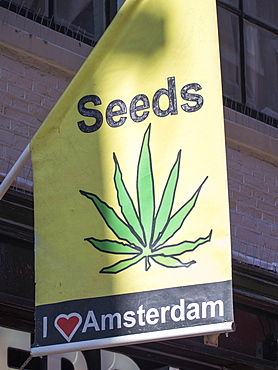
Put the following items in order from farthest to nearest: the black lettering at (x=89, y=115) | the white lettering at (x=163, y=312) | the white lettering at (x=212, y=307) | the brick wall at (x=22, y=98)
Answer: the brick wall at (x=22, y=98), the black lettering at (x=89, y=115), the white lettering at (x=163, y=312), the white lettering at (x=212, y=307)

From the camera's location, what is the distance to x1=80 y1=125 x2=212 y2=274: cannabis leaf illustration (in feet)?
14.9

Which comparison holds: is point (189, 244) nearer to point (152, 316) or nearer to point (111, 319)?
point (152, 316)

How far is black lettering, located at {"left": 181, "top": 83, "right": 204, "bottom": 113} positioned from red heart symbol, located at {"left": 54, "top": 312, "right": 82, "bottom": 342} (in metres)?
1.26

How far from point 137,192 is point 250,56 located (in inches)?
160

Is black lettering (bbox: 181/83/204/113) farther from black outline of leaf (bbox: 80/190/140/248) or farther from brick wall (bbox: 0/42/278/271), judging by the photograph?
brick wall (bbox: 0/42/278/271)

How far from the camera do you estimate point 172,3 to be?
A: 16.6 ft

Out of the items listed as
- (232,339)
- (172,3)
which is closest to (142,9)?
(172,3)

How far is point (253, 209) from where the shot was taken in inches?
306

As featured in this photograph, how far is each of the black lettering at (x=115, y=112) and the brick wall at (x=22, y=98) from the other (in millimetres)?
1429

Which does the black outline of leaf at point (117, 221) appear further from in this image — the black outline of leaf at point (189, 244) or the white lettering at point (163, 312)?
the white lettering at point (163, 312)

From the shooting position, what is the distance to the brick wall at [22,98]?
6.23 m

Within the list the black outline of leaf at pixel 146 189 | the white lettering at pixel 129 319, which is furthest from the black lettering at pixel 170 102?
the white lettering at pixel 129 319

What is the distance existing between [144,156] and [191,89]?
0.45 meters

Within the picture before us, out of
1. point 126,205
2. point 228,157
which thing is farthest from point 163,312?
point 228,157
